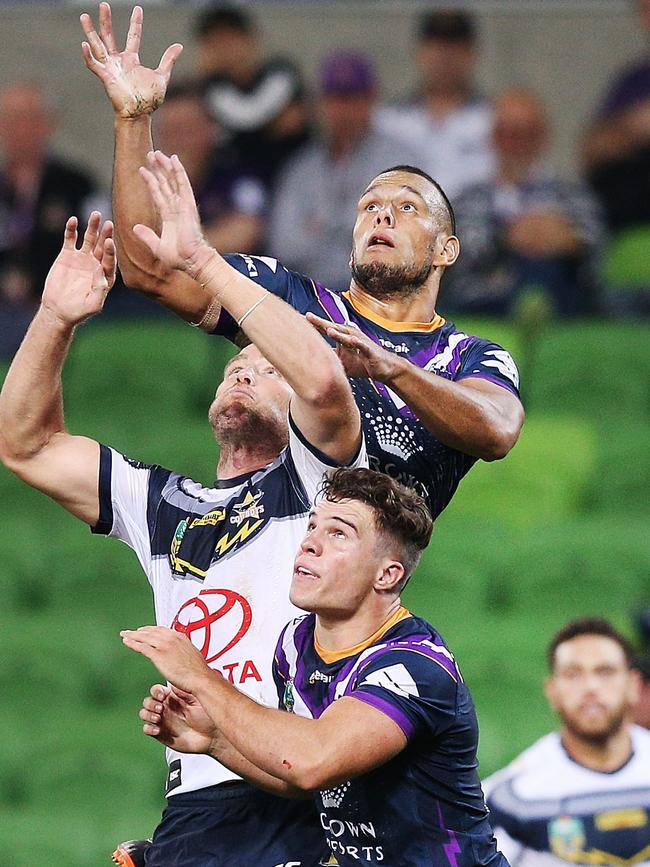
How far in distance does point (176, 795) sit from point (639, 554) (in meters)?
4.44

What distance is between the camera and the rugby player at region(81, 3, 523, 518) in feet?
12.1

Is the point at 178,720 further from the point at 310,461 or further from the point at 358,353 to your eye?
the point at 358,353

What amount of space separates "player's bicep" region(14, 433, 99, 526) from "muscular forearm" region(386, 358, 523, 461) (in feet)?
3.01

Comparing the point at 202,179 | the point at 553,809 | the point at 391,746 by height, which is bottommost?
the point at 391,746

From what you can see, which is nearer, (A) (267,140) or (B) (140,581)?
(B) (140,581)

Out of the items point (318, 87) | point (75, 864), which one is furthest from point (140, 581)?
point (318, 87)

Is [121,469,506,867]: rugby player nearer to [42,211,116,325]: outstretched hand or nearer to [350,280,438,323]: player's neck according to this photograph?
[350,280,438,323]: player's neck

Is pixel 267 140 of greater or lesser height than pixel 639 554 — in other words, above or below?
above

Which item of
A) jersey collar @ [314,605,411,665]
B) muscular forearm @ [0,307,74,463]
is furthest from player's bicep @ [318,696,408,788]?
muscular forearm @ [0,307,74,463]

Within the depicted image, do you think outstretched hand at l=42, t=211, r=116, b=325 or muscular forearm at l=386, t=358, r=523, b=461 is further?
outstretched hand at l=42, t=211, r=116, b=325

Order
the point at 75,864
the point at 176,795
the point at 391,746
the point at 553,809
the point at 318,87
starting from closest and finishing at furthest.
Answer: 1. the point at 391,746
2. the point at 176,795
3. the point at 553,809
4. the point at 75,864
5. the point at 318,87

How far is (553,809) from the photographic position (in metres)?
5.91

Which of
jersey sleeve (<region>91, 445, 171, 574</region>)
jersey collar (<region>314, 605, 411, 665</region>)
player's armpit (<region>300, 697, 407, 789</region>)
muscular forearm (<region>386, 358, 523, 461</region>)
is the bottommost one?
player's armpit (<region>300, 697, 407, 789</region>)

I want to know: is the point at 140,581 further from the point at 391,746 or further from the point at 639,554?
the point at 391,746
